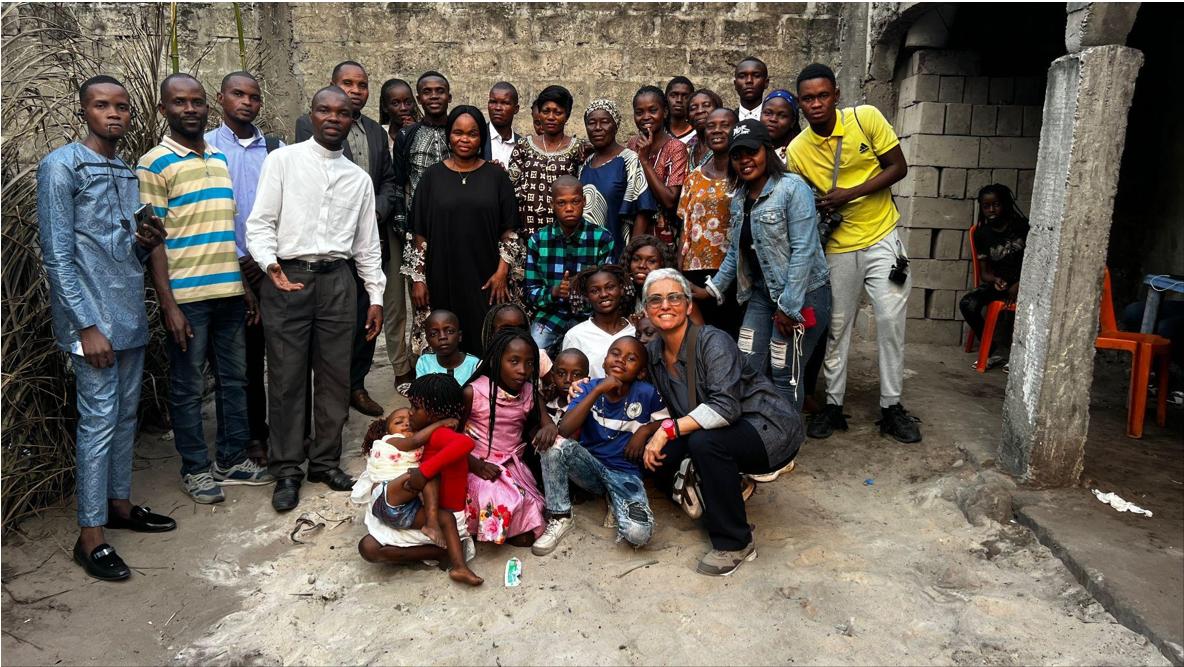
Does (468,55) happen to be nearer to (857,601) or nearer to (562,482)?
(562,482)

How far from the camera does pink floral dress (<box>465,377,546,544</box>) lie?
11.9 feet

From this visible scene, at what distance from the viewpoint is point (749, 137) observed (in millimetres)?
4141

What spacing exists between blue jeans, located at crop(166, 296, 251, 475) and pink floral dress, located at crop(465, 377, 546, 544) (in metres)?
1.41

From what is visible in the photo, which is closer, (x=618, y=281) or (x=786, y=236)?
(x=618, y=281)

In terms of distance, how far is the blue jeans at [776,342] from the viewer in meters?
4.44

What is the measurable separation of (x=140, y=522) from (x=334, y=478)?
91 centimetres

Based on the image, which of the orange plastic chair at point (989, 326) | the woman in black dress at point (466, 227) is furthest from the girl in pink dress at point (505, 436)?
the orange plastic chair at point (989, 326)

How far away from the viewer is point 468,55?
24.9 ft

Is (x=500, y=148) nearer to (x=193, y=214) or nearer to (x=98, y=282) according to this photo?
(x=193, y=214)

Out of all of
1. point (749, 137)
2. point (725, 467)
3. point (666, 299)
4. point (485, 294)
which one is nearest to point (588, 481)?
point (725, 467)

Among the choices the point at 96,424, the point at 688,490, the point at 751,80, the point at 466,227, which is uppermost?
the point at 751,80

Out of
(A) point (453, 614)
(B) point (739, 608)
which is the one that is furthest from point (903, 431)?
(A) point (453, 614)

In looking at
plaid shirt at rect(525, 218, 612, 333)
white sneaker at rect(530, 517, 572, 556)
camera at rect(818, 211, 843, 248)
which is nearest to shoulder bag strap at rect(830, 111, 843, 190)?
camera at rect(818, 211, 843, 248)

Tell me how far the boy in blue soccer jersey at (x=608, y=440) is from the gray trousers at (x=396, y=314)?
212 centimetres
